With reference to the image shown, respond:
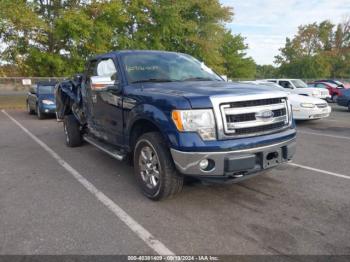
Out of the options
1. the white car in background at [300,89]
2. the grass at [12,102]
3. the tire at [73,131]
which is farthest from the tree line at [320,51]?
the tire at [73,131]

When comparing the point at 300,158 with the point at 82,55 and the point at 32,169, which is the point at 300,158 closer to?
the point at 32,169

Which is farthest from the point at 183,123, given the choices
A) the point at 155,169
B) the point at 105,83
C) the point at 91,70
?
the point at 91,70

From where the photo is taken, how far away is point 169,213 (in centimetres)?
374

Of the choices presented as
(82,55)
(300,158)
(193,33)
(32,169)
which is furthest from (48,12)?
(300,158)

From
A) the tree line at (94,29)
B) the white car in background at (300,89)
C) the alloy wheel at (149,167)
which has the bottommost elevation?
the alloy wheel at (149,167)

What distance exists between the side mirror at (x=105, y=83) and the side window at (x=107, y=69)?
169mm

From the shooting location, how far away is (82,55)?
81.6ft

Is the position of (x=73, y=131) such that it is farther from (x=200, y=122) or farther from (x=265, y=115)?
(x=265, y=115)

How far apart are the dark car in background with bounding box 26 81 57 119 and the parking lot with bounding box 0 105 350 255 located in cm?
719

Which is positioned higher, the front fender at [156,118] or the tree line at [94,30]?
the tree line at [94,30]

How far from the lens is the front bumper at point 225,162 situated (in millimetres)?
3438

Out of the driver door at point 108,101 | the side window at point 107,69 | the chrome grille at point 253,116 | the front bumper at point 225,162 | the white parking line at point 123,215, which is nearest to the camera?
the white parking line at point 123,215

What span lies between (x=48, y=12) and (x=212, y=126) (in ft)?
78.8

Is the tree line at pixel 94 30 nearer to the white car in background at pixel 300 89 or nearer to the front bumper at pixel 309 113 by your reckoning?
the white car in background at pixel 300 89
